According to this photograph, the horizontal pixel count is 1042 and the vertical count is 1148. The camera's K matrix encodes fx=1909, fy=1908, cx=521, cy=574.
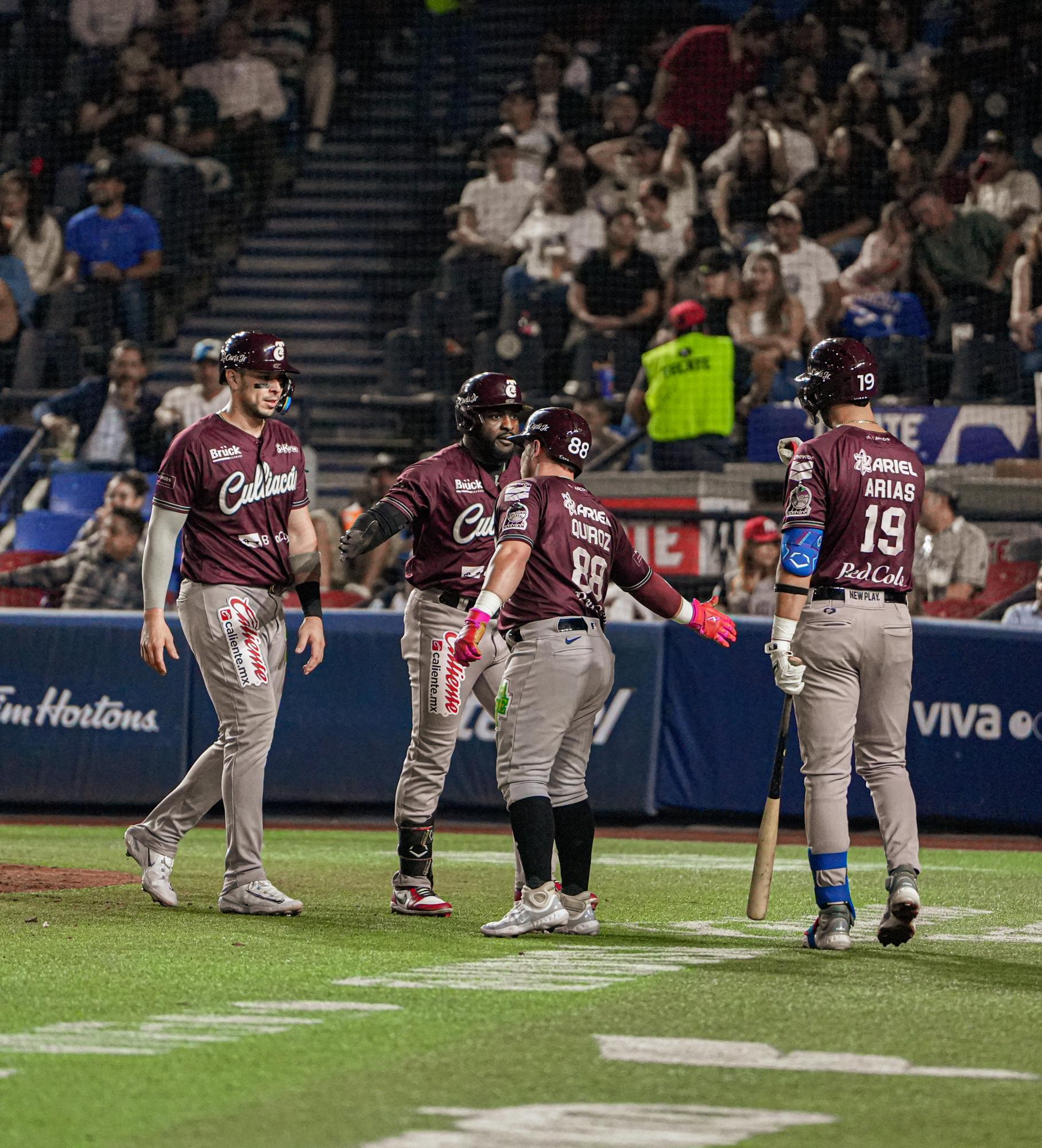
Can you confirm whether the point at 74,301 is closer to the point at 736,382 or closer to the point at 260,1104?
the point at 736,382

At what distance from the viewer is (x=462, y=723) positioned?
12398mm

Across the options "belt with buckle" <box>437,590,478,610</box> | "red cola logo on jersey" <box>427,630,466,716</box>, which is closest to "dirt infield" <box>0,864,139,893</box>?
"red cola logo on jersey" <box>427,630,466,716</box>

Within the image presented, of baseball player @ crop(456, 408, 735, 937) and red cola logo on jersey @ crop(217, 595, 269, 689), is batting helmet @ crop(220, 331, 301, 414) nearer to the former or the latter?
red cola logo on jersey @ crop(217, 595, 269, 689)

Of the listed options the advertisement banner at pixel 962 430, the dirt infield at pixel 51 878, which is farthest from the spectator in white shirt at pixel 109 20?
the dirt infield at pixel 51 878

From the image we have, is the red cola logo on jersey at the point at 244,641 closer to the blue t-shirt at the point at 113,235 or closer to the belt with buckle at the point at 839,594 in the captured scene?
the belt with buckle at the point at 839,594

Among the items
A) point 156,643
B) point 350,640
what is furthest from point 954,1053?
point 350,640

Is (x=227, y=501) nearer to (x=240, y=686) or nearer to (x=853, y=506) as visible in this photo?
(x=240, y=686)

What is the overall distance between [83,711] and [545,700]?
6.70 meters

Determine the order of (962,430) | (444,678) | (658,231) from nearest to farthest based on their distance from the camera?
(444,678) → (962,430) → (658,231)

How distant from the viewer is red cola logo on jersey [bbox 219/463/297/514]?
710 centimetres

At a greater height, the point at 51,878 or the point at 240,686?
the point at 240,686

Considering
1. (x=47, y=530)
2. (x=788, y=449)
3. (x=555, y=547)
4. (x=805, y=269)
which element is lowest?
(x=47, y=530)

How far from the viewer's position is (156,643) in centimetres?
705

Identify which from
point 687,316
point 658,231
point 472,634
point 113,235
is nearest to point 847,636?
point 472,634
